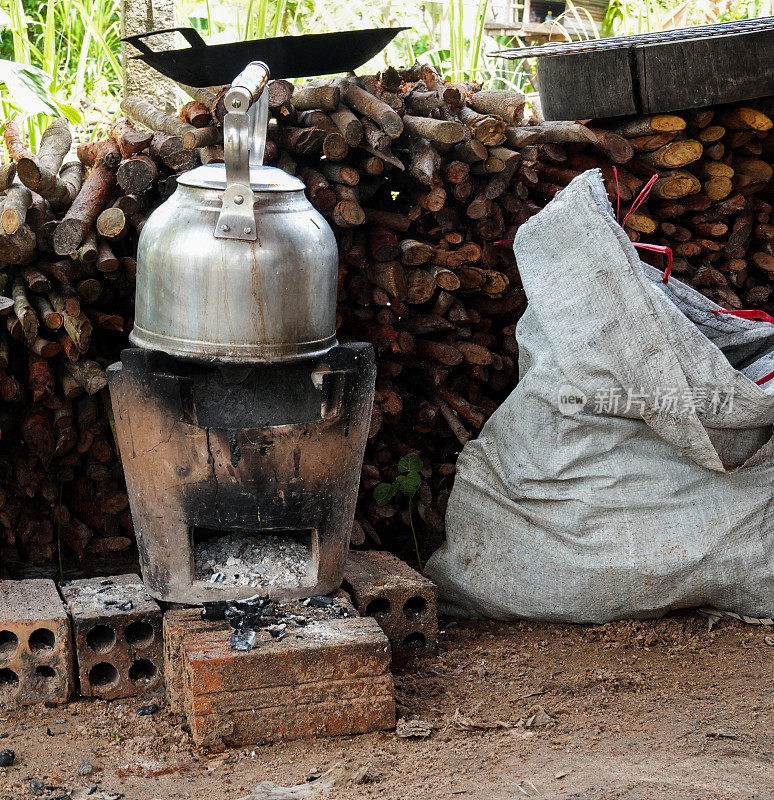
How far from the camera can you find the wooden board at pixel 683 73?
3199mm

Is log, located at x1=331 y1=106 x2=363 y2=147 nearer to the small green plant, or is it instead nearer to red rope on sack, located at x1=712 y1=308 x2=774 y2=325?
the small green plant

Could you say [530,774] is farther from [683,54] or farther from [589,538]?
[683,54]

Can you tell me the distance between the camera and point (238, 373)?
2586 mm

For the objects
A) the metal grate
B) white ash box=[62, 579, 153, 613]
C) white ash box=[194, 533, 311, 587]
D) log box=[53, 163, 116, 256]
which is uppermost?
the metal grate

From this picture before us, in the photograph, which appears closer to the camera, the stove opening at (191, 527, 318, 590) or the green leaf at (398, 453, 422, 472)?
the stove opening at (191, 527, 318, 590)

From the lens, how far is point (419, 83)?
3.18 meters

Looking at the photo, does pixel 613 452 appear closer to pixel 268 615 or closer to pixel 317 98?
pixel 268 615

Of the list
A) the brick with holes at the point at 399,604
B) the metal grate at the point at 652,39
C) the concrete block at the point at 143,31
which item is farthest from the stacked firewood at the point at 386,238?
the concrete block at the point at 143,31

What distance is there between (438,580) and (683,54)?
2.00 m

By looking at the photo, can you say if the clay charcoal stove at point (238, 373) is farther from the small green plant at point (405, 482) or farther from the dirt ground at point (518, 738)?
the small green plant at point (405, 482)

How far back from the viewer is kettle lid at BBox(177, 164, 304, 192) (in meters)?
2.29

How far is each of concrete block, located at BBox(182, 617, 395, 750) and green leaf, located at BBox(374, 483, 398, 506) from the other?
34.6 inches

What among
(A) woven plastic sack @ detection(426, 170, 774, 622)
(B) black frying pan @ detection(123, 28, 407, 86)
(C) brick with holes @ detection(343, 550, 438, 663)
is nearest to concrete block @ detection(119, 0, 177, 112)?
(B) black frying pan @ detection(123, 28, 407, 86)

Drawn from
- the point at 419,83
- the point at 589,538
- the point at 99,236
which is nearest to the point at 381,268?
the point at 419,83
